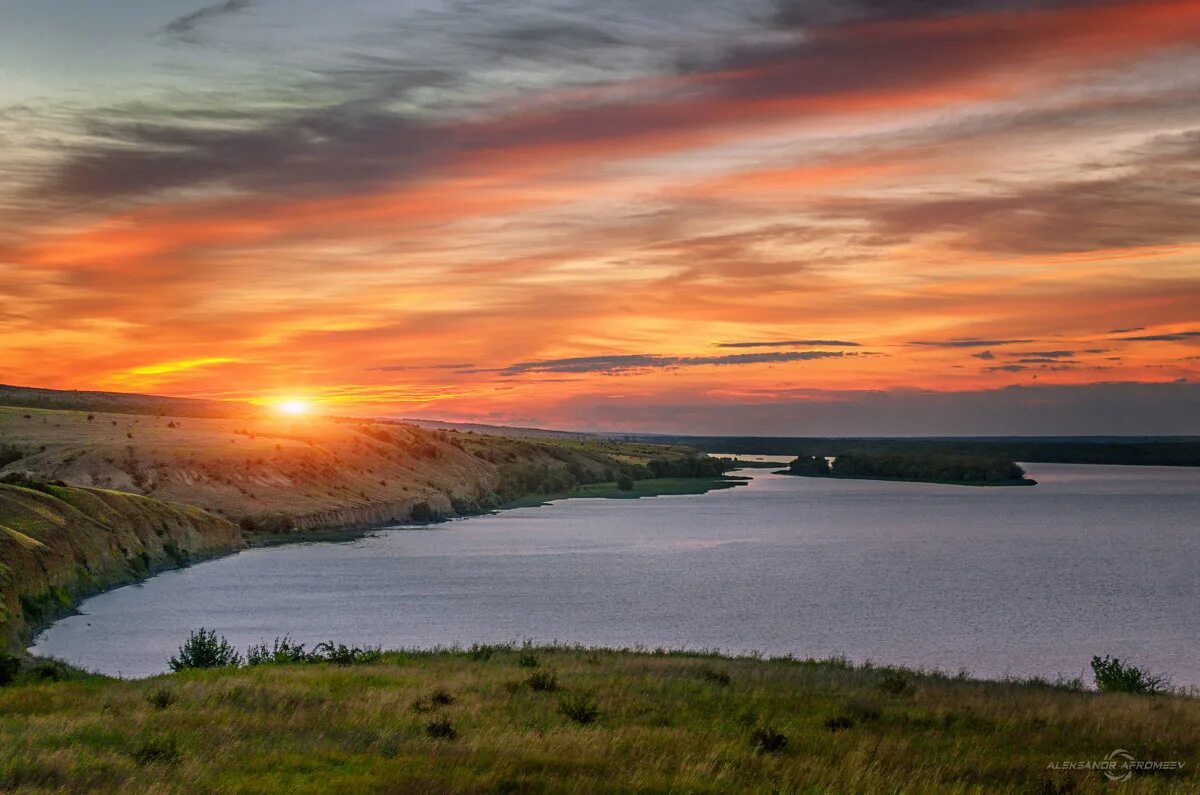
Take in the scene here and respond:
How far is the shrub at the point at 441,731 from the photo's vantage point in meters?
21.9

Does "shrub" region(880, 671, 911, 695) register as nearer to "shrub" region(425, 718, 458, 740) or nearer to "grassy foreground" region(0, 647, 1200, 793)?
"grassy foreground" region(0, 647, 1200, 793)

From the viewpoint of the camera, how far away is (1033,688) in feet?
110

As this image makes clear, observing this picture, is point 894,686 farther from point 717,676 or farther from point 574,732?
point 574,732

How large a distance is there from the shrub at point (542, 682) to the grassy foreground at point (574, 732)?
0.18 feet

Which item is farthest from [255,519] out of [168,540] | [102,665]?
[102,665]

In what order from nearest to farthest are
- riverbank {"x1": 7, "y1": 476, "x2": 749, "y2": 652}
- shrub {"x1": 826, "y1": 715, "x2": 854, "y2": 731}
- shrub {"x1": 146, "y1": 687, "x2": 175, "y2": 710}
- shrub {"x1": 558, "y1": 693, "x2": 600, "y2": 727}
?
1. shrub {"x1": 558, "y1": 693, "x2": 600, "y2": 727}
2. shrub {"x1": 826, "y1": 715, "x2": 854, "y2": 731}
3. shrub {"x1": 146, "y1": 687, "x2": 175, "y2": 710}
4. riverbank {"x1": 7, "y1": 476, "x2": 749, "y2": 652}

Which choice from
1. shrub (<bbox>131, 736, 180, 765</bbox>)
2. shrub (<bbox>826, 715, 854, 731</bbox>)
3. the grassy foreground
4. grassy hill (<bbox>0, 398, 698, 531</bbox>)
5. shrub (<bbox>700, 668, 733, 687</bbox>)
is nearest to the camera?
the grassy foreground

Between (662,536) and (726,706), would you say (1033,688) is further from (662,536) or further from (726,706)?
(662,536)

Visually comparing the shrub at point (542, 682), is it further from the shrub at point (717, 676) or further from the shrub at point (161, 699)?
the shrub at point (161, 699)

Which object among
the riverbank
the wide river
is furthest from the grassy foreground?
the wide river

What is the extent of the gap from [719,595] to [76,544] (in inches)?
1529

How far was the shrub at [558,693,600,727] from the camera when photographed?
24.7 metres

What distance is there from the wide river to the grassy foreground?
18.0 metres

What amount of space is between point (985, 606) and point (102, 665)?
156 ft
